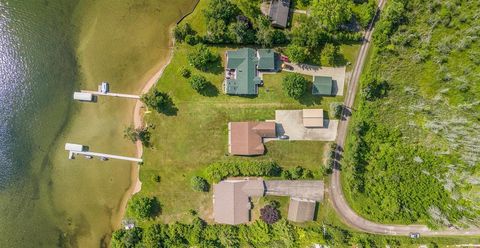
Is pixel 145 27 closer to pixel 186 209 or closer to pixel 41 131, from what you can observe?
pixel 41 131

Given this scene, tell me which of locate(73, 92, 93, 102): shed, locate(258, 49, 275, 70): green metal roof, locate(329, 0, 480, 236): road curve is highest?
locate(258, 49, 275, 70): green metal roof

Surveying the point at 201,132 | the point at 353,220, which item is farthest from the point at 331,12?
the point at 353,220

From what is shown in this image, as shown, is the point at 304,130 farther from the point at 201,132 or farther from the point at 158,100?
the point at 158,100

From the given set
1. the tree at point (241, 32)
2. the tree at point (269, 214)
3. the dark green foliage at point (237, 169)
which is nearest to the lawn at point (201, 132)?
the dark green foliage at point (237, 169)

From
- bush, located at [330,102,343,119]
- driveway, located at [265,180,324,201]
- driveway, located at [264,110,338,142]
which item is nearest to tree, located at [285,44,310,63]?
bush, located at [330,102,343,119]

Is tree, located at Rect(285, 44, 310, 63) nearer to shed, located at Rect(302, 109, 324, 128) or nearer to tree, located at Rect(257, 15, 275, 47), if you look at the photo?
tree, located at Rect(257, 15, 275, 47)

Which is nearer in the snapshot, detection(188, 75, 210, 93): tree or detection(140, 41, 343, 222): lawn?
detection(188, 75, 210, 93): tree

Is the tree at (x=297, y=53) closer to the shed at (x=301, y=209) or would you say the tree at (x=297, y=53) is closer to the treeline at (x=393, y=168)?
the treeline at (x=393, y=168)
